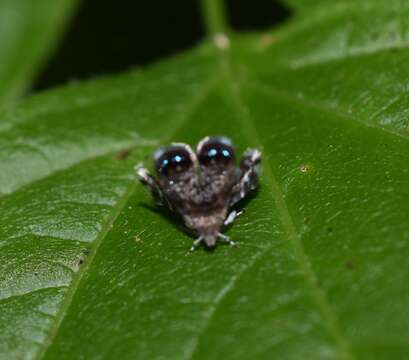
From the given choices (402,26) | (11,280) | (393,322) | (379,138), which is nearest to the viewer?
(393,322)

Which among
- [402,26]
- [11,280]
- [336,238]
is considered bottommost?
[336,238]

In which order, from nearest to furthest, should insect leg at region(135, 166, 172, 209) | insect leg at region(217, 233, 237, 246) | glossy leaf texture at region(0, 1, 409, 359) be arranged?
glossy leaf texture at region(0, 1, 409, 359), insect leg at region(217, 233, 237, 246), insect leg at region(135, 166, 172, 209)

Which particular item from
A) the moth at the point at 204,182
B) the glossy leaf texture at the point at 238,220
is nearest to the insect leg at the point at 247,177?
the moth at the point at 204,182

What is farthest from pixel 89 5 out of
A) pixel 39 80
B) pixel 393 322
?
pixel 393 322

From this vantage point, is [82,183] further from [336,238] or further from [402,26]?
[402,26]

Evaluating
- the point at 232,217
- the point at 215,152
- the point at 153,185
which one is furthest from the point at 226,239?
the point at 153,185

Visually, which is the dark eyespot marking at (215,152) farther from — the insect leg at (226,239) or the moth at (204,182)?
the insect leg at (226,239)

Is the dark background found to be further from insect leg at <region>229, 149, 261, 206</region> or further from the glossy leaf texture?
insect leg at <region>229, 149, 261, 206</region>

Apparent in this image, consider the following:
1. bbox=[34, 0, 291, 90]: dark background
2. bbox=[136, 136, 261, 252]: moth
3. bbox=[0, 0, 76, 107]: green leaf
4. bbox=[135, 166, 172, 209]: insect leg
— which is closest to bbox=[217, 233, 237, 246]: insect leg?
bbox=[136, 136, 261, 252]: moth
